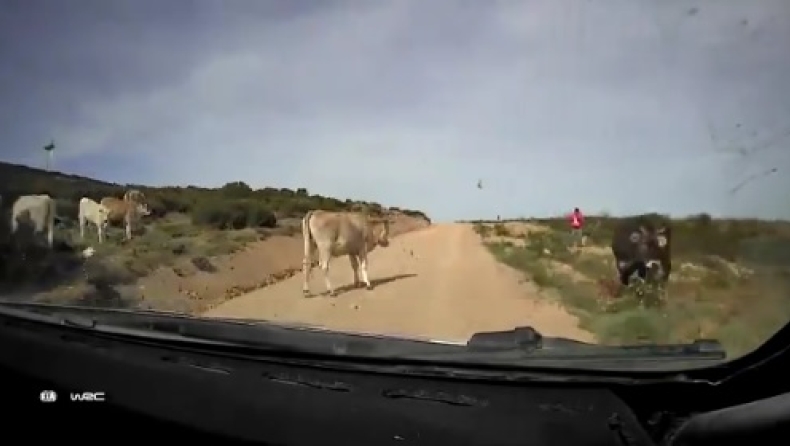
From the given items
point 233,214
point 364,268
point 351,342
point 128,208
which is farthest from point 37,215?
point 351,342

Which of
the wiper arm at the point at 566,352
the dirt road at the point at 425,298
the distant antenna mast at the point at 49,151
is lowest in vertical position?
the wiper arm at the point at 566,352

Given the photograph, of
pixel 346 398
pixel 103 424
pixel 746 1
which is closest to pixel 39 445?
pixel 103 424

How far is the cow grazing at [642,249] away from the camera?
3340 millimetres

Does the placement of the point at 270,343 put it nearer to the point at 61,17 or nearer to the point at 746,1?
the point at 61,17

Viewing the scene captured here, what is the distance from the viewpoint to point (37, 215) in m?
4.22

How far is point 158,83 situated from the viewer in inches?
156

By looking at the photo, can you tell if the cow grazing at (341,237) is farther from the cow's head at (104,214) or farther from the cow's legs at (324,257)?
the cow's head at (104,214)

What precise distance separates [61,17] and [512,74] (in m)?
1.69

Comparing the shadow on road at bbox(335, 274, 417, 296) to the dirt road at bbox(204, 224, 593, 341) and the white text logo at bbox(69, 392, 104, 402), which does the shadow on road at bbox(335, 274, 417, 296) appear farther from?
the white text logo at bbox(69, 392, 104, 402)

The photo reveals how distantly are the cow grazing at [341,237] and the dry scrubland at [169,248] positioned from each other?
0.04m

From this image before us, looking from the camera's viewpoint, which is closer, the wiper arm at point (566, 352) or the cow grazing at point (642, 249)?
the wiper arm at point (566, 352)

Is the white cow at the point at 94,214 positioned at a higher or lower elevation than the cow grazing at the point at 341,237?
higher

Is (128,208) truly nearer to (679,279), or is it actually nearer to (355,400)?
(355,400)

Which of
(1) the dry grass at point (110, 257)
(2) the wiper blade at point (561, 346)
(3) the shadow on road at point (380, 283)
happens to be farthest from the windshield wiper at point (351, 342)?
(3) the shadow on road at point (380, 283)
